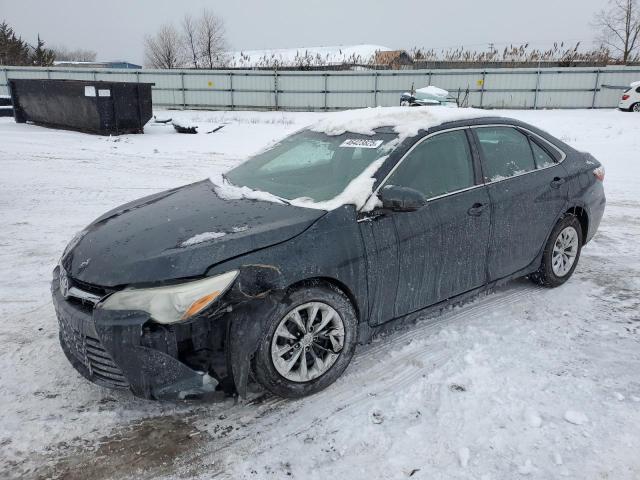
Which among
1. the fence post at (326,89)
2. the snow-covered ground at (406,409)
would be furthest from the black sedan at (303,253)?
the fence post at (326,89)

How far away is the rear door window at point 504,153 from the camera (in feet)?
12.8

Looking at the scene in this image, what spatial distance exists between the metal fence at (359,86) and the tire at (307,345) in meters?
22.0

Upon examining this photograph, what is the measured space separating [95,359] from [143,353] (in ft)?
1.12

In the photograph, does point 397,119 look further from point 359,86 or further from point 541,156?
point 359,86

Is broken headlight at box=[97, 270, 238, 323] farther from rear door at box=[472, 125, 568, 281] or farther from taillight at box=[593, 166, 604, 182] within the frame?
taillight at box=[593, 166, 604, 182]

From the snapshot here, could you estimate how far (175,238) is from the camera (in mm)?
2824

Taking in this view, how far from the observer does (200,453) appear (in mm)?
2539

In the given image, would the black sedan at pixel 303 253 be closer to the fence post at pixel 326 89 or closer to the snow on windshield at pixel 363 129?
the snow on windshield at pixel 363 129

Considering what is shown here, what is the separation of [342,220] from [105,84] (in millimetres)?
13649

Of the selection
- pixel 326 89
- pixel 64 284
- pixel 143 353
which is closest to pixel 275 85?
pixel 326 89

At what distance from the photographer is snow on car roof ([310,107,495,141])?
3.66m

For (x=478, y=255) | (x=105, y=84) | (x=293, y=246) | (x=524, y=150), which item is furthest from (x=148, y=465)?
(x=105, y=84)

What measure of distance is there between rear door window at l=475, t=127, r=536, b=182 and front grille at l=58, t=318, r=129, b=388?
2.82 metres

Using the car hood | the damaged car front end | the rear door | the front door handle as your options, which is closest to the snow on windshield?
the car hood
